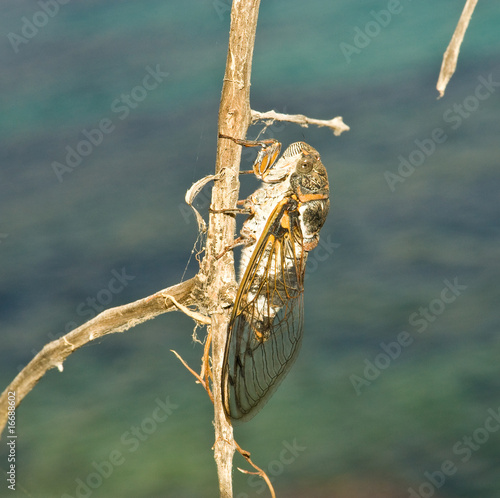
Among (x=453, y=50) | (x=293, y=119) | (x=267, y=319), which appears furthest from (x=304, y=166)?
(x=453, y=50)

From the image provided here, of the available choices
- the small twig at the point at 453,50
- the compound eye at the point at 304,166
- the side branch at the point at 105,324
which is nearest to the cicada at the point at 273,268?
the compound eye at the point at 304,166

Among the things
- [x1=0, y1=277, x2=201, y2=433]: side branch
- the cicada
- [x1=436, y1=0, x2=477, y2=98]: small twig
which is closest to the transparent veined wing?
the cicada

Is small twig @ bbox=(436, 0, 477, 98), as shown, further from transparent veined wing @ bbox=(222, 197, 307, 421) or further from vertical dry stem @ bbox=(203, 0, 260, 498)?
transparent veined wing @ bbox=(222, 197, 307, 421)

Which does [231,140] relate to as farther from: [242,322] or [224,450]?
[224,450]

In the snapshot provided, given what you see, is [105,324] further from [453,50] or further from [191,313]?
[453,50]

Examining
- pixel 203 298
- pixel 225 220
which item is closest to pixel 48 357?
pixel 203 298

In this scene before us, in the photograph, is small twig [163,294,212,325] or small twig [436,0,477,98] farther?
small twig [163,294,212,325]
